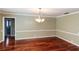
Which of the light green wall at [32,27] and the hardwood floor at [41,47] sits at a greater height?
the light green wall at [32,27]

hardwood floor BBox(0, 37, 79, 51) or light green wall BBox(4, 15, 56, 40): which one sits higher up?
light green wall BBox(4, 15, 56, 40)

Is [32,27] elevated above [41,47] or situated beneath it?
elevated above

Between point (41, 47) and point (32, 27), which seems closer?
point (41, 47)

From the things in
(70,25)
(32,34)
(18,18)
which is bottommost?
(32,34)

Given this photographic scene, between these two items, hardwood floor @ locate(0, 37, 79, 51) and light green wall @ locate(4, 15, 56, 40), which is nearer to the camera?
hardwood floor @ locate(0, 37, 79, 51)

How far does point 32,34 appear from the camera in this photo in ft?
27.6

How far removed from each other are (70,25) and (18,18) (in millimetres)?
3761

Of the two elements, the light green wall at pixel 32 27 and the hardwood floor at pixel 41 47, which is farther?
the light green wall at pixel 32 27

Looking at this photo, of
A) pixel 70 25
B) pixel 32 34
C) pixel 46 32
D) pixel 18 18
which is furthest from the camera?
pixel 46 32
